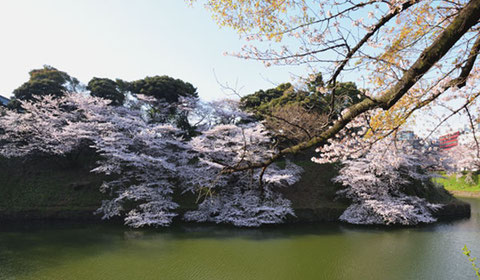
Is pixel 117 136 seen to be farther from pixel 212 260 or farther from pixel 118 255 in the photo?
pixel 212 260

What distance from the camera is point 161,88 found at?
43.8 feet

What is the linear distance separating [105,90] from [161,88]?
272 cm

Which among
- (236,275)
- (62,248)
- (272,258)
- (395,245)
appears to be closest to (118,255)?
(62,248)

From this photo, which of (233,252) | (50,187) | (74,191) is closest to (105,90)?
(50,187)

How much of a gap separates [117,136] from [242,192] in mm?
5022

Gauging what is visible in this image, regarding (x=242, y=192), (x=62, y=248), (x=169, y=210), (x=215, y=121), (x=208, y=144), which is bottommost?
(x=62, y=248)

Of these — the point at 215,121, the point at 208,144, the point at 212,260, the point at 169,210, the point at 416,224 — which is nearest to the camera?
the point at 212,260

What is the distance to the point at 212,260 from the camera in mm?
5359

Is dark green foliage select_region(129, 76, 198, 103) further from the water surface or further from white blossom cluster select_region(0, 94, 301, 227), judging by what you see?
the water surface

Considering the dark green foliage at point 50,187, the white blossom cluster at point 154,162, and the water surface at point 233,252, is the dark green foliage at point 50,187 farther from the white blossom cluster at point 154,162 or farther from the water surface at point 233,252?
the water surface at point 233,252

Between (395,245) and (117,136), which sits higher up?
(117,136)

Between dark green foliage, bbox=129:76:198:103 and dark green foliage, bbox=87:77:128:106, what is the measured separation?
0.85 meters

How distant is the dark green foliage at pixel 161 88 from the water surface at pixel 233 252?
24.1ft

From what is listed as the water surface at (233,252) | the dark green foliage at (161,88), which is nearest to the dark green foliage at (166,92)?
the dark green foliage at (161,88)
